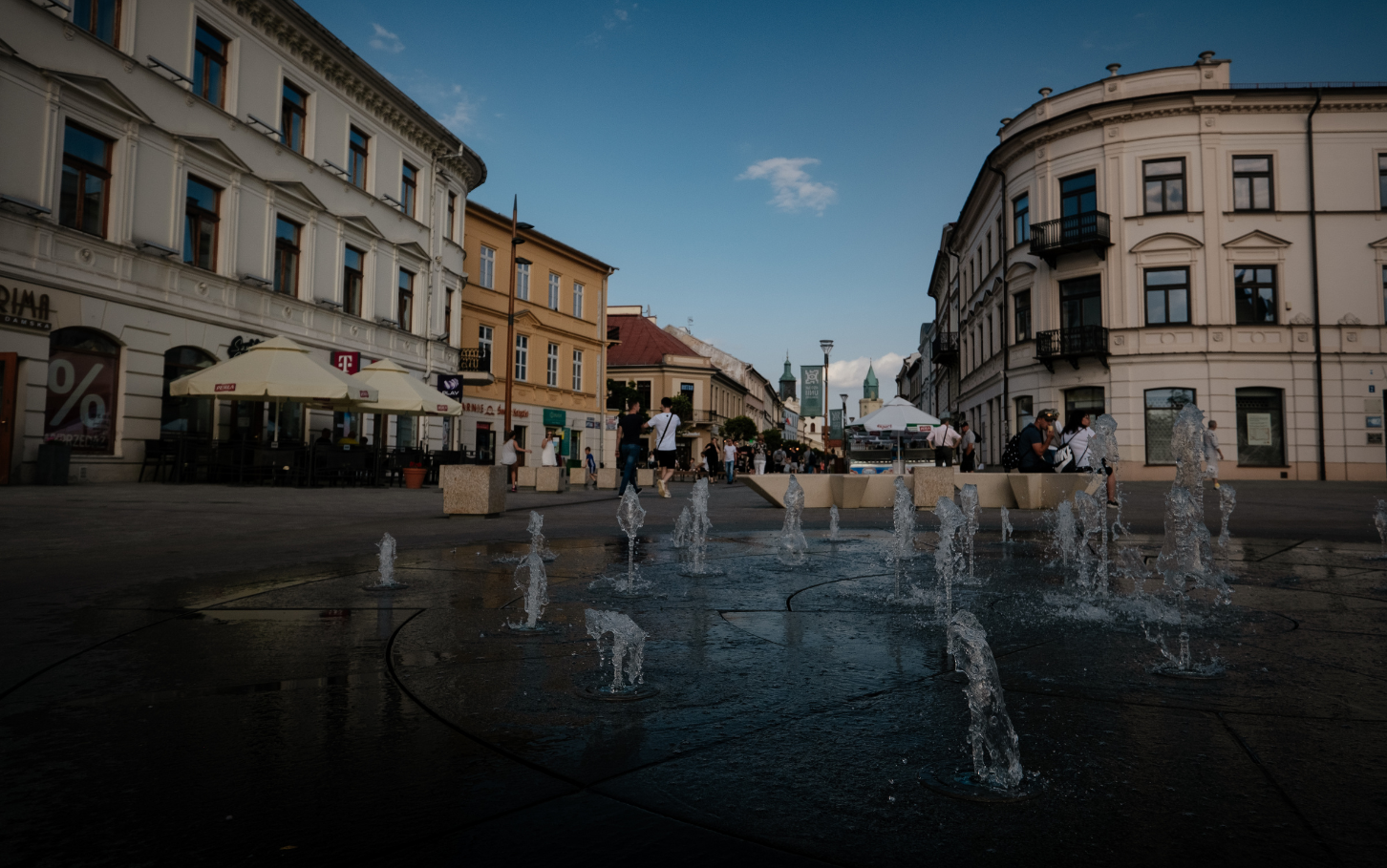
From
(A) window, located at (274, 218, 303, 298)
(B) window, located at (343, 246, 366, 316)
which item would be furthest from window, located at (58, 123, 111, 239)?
(B) window, located at (343, 246, 366, 316)

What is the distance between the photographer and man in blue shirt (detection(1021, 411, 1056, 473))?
12.4 meters

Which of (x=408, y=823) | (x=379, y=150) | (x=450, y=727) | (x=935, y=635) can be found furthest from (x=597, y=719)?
(x=379, y=150)

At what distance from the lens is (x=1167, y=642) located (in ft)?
11.5

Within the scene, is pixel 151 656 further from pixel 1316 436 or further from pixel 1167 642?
pixel 1316 436

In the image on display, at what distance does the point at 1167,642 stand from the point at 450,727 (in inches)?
117

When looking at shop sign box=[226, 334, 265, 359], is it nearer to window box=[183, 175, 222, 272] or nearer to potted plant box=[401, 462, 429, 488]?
window box=[183, 175, 222, 272]

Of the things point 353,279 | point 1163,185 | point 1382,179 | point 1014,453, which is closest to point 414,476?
point 353,279

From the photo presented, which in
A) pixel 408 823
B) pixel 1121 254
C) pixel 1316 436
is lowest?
pixel 408 823

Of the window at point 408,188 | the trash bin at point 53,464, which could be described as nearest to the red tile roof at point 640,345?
the window at point 408,188

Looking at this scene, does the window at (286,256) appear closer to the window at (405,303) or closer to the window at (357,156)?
the window at (357,156)

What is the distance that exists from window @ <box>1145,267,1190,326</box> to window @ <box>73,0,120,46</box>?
1163 inches

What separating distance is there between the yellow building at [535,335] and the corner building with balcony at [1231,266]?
68.9 ft

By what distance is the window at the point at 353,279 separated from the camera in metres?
24.0

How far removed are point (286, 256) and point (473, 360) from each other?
10862 mm
